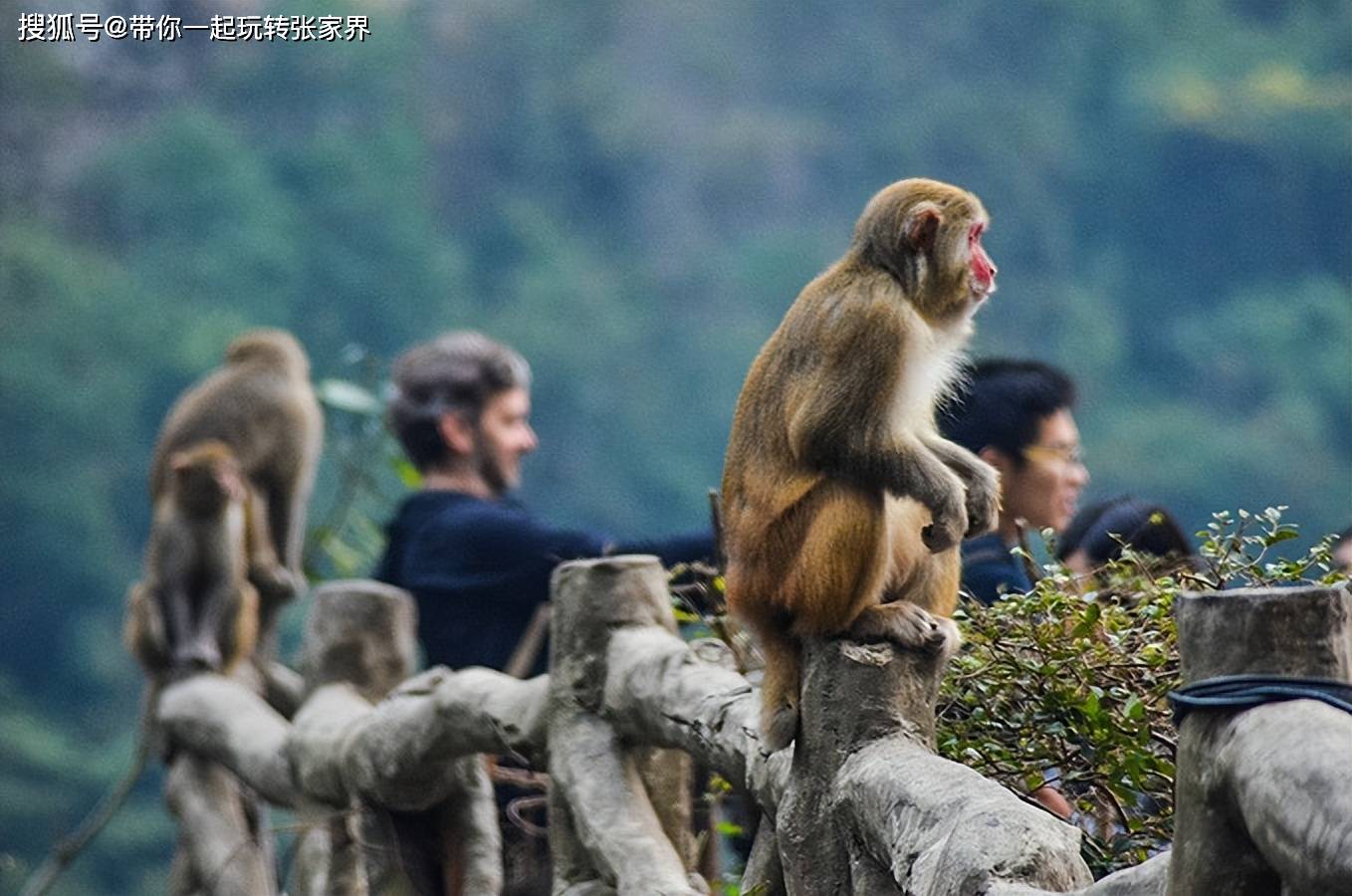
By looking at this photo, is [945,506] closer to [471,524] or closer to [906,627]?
[906,627]

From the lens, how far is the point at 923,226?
107 inches

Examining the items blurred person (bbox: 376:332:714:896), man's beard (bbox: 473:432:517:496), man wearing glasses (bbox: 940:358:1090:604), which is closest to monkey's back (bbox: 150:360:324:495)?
blurred person (bbox: 376:332:714:896)

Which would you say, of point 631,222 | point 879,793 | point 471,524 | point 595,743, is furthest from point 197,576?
point 631,222

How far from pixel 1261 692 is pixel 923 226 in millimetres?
1368

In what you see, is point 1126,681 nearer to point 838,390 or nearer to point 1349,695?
point 838,390

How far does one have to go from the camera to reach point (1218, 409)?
1064 inches

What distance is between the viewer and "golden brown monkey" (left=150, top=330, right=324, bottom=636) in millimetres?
6922

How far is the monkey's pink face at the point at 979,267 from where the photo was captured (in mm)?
2768

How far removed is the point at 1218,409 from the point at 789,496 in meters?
25.5

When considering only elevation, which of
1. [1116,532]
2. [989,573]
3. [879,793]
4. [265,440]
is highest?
[265,440]

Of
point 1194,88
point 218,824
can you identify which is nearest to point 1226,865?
point 218,824

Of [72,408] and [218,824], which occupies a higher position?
[72,408]

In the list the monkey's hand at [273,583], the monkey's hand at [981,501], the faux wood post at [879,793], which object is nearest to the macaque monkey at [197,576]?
the monkey's hand at [273,583]

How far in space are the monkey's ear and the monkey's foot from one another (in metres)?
0.54
